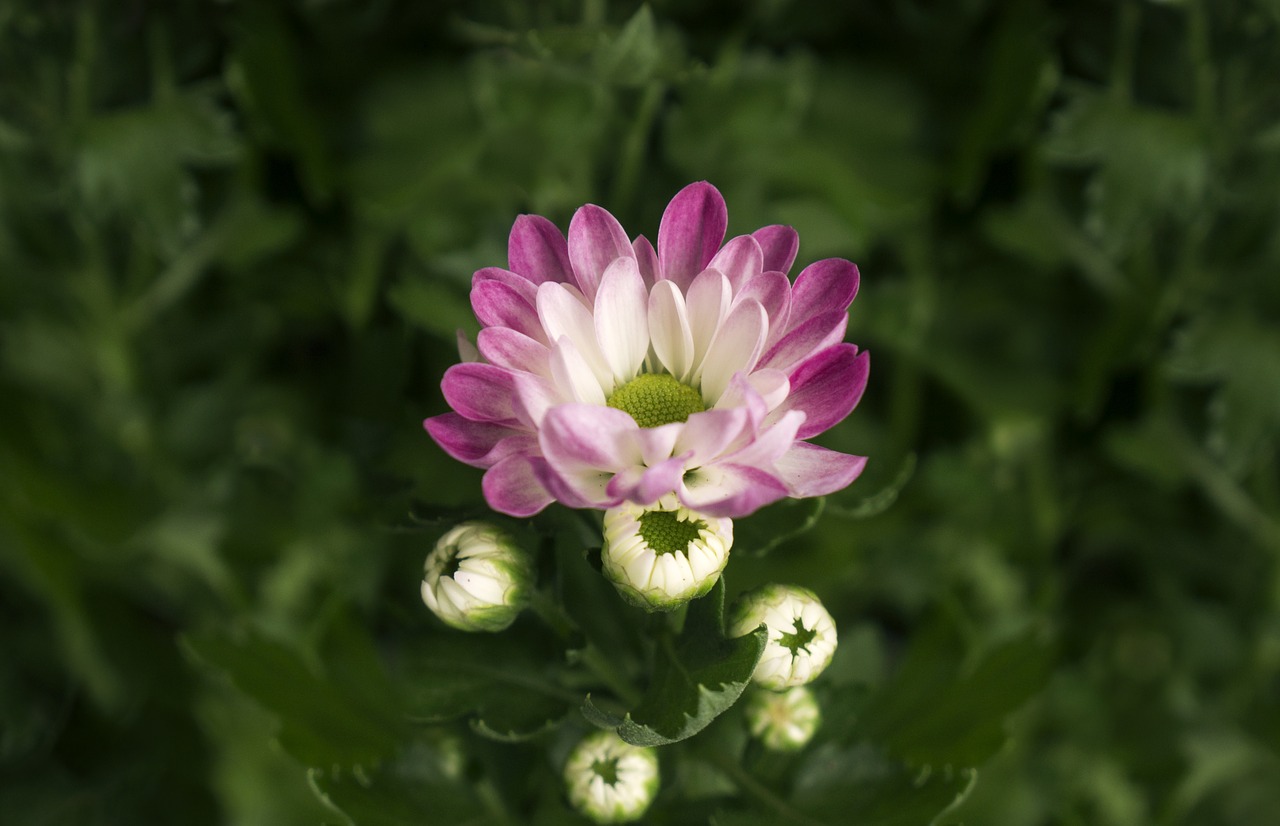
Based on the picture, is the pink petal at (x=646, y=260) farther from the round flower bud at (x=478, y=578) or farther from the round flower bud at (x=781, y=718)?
the round flower bud at (x=781, y=718)

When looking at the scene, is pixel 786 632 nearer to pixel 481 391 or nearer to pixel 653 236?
pixel 481 391

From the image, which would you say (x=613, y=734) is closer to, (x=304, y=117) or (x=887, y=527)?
(x=887, y=527)

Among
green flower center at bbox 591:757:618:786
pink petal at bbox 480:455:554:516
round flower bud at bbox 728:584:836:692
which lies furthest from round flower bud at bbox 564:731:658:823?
pink petal at bbox 480:455:554:516

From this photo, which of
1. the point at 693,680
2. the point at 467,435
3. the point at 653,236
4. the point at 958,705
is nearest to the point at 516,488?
the point at 467,435

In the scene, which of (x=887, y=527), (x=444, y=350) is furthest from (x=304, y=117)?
(x=887, y=527)

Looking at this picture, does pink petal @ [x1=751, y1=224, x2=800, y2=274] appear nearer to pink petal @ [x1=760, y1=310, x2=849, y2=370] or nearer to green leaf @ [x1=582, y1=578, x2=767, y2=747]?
pink petal @ [x1=760, y1=310, x2=849, y2=370]

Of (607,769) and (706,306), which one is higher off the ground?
(706,306)
